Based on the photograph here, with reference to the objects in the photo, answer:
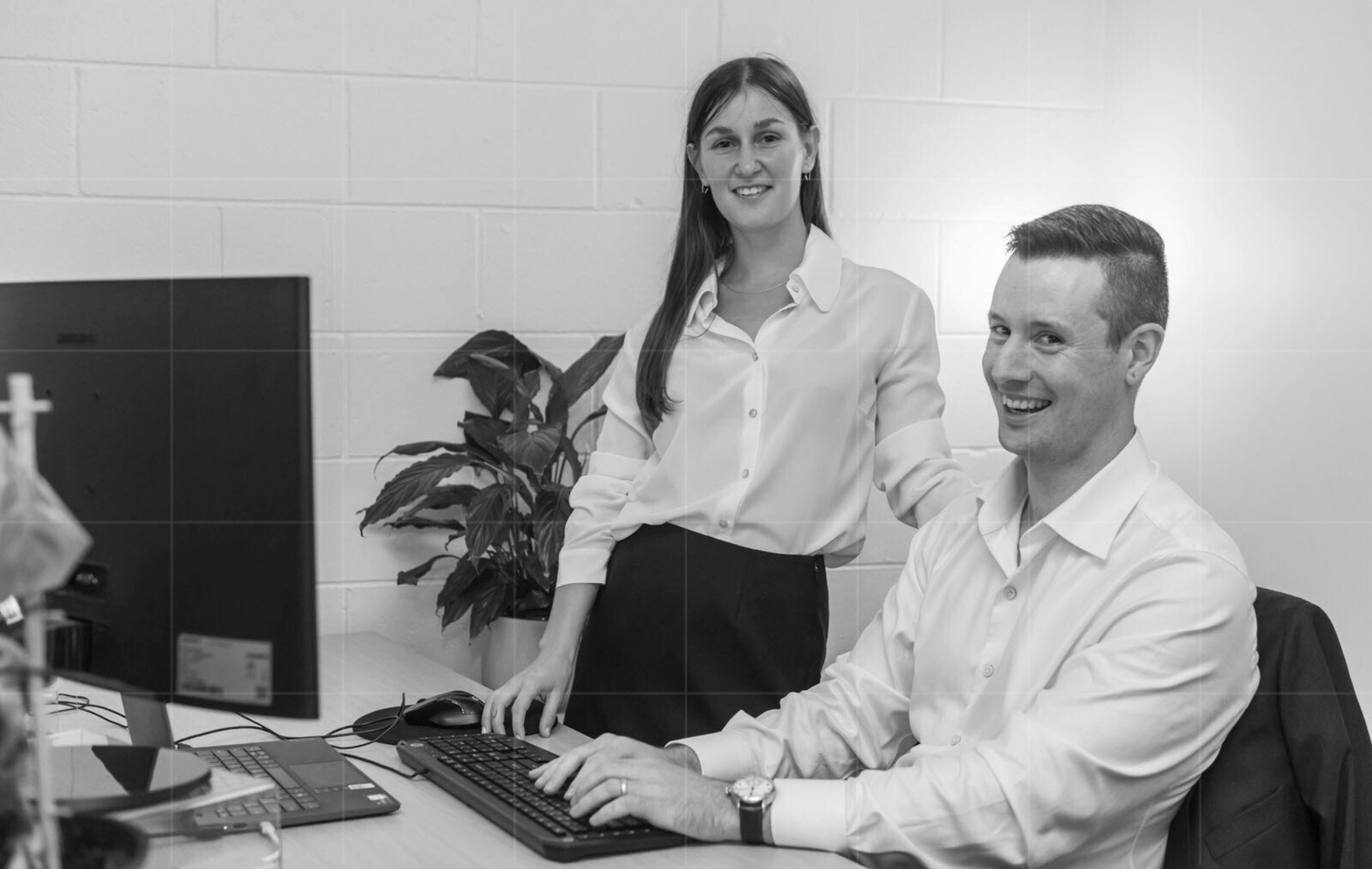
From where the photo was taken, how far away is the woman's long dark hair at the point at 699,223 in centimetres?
207

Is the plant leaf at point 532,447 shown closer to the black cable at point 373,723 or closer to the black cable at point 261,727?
the black cable at point 373,723

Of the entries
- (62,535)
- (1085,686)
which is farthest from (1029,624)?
(62,535)

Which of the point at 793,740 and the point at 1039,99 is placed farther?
the point at 1039,99

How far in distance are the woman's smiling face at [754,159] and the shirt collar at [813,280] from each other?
0.08 m

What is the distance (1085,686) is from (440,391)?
1.78 m

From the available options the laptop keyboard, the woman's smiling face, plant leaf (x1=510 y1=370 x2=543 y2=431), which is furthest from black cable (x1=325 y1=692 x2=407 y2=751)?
plant leaf (x1=510 y1=370 x2=543 y2=431)

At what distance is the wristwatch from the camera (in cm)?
122

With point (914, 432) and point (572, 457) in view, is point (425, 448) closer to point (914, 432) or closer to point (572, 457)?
point (572, 457)

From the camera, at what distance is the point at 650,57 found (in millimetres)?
2852

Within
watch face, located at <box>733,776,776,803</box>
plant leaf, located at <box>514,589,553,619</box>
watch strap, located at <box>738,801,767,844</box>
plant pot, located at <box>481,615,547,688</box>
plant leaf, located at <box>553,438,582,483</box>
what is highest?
plant leaf, located at <box>553,438,582,483</box>

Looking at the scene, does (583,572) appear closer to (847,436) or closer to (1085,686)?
(847,436)

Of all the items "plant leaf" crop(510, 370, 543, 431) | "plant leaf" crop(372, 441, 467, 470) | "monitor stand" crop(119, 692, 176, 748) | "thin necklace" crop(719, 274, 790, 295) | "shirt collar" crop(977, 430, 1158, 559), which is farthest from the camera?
"plant leaf" crop(510, 370, 543, 431)

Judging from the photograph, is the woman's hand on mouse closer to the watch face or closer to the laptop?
the laptop

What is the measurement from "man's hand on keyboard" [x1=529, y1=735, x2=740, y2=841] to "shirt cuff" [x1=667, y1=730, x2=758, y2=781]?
172 millimetres
